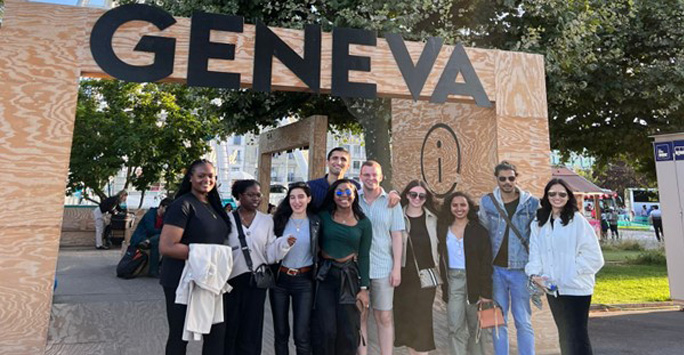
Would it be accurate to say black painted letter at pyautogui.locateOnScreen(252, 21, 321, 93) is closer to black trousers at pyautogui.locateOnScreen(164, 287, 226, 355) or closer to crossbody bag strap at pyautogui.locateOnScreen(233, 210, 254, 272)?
crossbody bag strap at pyautogui.locateOnScreen(233, 210, 254, 272)

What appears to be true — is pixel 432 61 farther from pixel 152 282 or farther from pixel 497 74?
pixel 152 282

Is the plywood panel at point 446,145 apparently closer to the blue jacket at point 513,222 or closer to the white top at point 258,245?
the blue jacket at point 513,222

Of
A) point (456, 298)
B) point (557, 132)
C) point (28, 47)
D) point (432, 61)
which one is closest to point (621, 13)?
point (557, 132)

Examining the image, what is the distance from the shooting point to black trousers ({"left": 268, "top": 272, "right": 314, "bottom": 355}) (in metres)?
3.60

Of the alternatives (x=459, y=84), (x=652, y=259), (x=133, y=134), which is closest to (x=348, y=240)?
(x=459, y=84)

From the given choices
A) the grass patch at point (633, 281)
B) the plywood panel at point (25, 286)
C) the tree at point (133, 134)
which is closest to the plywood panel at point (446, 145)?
the grass patch at point (633, 281)

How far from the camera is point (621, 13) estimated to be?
9.38m

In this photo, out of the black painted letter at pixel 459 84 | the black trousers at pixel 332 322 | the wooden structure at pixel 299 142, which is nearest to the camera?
the black trousers at pixel 332 322

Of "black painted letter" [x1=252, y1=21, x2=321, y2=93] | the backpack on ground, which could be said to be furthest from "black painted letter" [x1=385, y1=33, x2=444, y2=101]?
the backpack on ground

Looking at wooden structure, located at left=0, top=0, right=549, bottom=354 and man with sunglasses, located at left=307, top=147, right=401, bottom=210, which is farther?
man with sunglasses, located at left=307, top=147, right=401, bottom=210

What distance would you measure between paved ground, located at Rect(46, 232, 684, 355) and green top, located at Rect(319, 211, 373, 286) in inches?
65.0

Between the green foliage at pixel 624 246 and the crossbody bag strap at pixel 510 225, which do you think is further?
the green foliage at pixel 624 246

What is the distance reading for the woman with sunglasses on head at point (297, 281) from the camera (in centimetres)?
360

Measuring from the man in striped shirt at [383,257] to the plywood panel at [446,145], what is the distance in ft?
6.38
